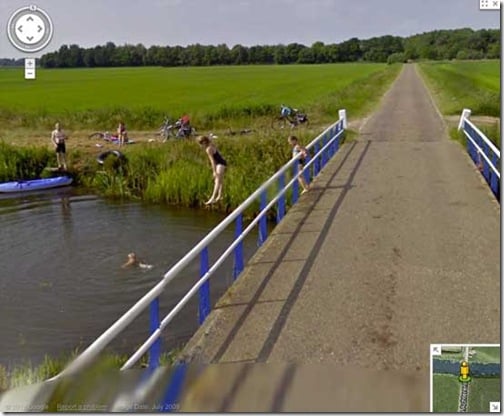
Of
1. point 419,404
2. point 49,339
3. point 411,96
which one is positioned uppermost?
point 411,96

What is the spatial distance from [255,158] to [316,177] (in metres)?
4.97

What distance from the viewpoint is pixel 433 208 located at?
383 inches

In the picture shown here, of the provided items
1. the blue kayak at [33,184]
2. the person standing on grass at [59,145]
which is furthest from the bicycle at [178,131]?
the blue kayak at [33,184]

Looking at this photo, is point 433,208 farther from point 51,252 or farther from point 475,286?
point 51,252

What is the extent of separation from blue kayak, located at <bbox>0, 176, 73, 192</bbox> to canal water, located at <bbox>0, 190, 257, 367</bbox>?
1.87 feet

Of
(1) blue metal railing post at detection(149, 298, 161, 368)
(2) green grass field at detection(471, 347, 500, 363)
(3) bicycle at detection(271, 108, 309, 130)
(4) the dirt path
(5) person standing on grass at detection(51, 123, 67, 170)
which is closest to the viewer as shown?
(2) green grass field at detection(471, 347, 500, 363)

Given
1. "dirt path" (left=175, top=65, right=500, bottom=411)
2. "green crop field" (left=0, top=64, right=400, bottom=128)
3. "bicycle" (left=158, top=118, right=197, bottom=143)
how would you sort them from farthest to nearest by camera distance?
"bicycle" (left=158, top=118, right=197, bottom=143) → "green crop field" (left=0, top=64, right=400, bottom=128) → "dirt path" (left=175, top=65, right=500, bottom=411)

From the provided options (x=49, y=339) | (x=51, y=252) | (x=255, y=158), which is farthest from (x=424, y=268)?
(x=255, y=158)

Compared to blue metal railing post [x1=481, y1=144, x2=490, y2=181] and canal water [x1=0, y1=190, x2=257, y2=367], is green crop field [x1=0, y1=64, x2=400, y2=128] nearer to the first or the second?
canal water [x1=0, y1=190, x2=257, y2=367]

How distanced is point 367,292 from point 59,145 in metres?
17.1

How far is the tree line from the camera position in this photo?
5.53m

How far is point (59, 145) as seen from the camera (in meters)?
20.6

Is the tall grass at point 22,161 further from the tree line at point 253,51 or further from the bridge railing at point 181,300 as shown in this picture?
the tree line at point 253,51

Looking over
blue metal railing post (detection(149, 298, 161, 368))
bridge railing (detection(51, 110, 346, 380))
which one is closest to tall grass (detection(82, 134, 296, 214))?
bridge railing (detection(51, 110, 346, 380))
